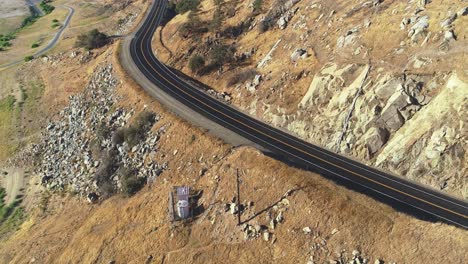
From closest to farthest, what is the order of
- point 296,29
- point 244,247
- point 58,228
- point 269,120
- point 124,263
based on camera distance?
point 244,247, point 124,263, point 58,228, point 269,120, point 296,29

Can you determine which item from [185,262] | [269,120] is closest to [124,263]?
[185,262]

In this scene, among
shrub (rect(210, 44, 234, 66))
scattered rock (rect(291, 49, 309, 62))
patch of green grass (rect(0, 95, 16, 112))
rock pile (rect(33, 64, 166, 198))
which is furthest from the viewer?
patch of green grass (rect(0, 95, 16, 112))

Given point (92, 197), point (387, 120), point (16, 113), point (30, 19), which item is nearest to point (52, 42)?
point (16, 113)

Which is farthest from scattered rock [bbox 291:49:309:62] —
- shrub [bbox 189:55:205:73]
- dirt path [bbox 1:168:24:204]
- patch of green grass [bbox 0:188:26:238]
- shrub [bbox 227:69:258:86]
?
dirt path [bbox 1:168:24:204]

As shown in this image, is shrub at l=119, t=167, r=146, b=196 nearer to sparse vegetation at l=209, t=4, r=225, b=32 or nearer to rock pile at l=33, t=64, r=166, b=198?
rock pile at l=33, t=64, r=166, b=198

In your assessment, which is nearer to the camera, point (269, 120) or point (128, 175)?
point (128, 175)

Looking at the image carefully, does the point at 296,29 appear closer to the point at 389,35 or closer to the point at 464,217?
the point at 389,35
